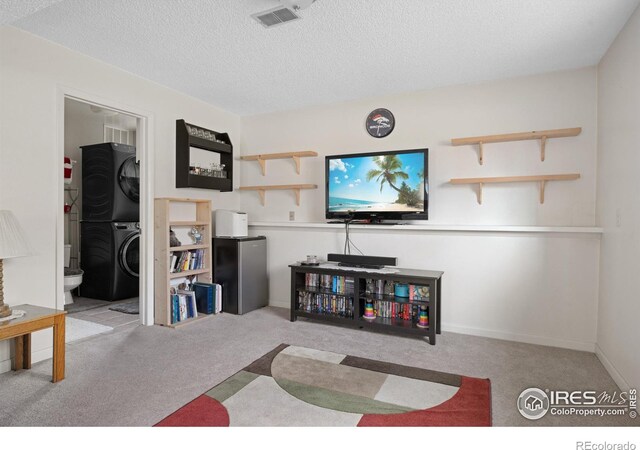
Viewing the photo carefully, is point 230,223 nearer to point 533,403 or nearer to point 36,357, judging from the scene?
point 36,357

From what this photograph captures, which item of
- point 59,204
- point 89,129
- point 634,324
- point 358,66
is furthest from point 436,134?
point 89,129

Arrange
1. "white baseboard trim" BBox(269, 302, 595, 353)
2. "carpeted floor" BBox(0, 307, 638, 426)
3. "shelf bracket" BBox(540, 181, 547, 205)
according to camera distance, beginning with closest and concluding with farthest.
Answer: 1. "carpeted floor" BBox(0, 307, 638, 426)
2. "white baseboard trim" BBox(269, 302, 595, 353)
3. "shelf bracket" BBox(540, 181, 547, 205)

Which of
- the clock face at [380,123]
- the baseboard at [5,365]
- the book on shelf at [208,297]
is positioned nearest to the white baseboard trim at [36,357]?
the baseboard at [5,365]

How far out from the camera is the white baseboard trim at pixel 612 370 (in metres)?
2.30

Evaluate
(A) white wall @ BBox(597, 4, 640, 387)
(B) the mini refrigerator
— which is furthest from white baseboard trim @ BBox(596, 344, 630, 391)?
(B) the mini refrigerator

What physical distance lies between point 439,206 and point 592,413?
2.01m

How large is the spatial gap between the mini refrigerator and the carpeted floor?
305 millimetres

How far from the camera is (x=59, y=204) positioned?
9.39ft

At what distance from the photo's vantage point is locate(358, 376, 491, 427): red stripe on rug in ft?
6.27

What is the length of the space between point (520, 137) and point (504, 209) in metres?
0.64

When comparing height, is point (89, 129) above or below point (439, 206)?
above

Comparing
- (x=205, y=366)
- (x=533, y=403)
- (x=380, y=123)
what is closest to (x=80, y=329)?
(x=205, y=366)

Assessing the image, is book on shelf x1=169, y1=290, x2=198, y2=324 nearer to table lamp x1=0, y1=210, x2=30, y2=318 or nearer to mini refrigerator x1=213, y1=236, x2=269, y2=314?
mini refrigerator x1=213, y1=236, x2=269, y2=314

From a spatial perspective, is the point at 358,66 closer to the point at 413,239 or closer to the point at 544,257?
the point at 413,239
